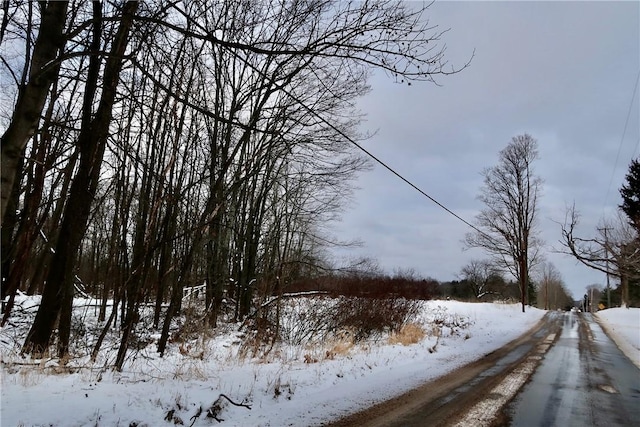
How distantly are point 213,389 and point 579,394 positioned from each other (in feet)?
17.3

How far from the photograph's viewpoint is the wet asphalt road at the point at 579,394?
201 inches

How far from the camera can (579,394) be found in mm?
6387

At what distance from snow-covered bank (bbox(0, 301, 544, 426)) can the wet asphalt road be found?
5.31 ft

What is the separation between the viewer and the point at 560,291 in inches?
3435

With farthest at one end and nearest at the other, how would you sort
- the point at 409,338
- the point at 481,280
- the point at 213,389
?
1. the point at 481,280
2. the point at 409,338
3. the point at 213,389

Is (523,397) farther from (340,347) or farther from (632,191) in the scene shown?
(632,191)

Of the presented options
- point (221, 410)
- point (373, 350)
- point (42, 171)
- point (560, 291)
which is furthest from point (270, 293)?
point (560, 291)

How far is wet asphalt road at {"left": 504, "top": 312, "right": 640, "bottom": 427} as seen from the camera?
510 cm

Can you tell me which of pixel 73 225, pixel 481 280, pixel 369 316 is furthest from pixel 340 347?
pixel 481 280

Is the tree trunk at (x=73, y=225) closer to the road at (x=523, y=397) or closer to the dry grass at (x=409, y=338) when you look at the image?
the road at (x=523, y=397)

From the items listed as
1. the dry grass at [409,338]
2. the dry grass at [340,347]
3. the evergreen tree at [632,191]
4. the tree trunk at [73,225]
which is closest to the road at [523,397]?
the dry grass at [409,338]

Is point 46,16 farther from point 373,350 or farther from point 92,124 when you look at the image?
point 373,350

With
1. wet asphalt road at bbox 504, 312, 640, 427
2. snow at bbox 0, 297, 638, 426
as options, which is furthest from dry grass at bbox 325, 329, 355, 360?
wet asphalt road at bbox 504, 312, 640, 427

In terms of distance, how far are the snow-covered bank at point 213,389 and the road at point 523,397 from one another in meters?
0.44
